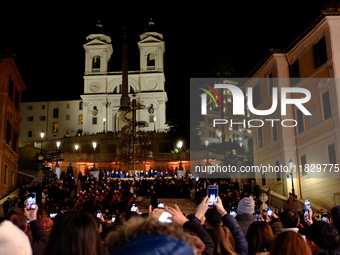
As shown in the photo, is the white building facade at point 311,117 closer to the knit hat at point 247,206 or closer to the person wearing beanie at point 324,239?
the knit hat at point 247,206

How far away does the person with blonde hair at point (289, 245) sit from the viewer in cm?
369

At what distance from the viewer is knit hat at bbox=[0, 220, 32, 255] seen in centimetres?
300

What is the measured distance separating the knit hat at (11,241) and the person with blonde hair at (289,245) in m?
1.87

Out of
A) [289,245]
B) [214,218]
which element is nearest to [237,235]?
[289,245]

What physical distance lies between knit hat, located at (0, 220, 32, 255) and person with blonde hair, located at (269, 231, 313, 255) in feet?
6.14

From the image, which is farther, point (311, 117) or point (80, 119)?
point (80, 119)

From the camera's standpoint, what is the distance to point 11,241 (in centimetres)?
301

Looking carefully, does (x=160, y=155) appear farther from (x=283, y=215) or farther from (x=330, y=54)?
(x=283, y=215)

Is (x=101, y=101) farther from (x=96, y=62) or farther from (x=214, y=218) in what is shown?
(x=214, y=218)

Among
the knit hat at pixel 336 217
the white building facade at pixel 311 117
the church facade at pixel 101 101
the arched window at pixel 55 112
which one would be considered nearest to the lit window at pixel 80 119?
the church facade at pixel 101 101

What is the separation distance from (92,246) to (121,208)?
2184cm

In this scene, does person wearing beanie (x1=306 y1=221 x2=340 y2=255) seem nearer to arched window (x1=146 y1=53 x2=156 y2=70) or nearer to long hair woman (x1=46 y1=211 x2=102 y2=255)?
long hair woman (x1=46 y1=211 x2=102 y2=255)

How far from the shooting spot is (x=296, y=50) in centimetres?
3428

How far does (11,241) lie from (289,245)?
2037mm
